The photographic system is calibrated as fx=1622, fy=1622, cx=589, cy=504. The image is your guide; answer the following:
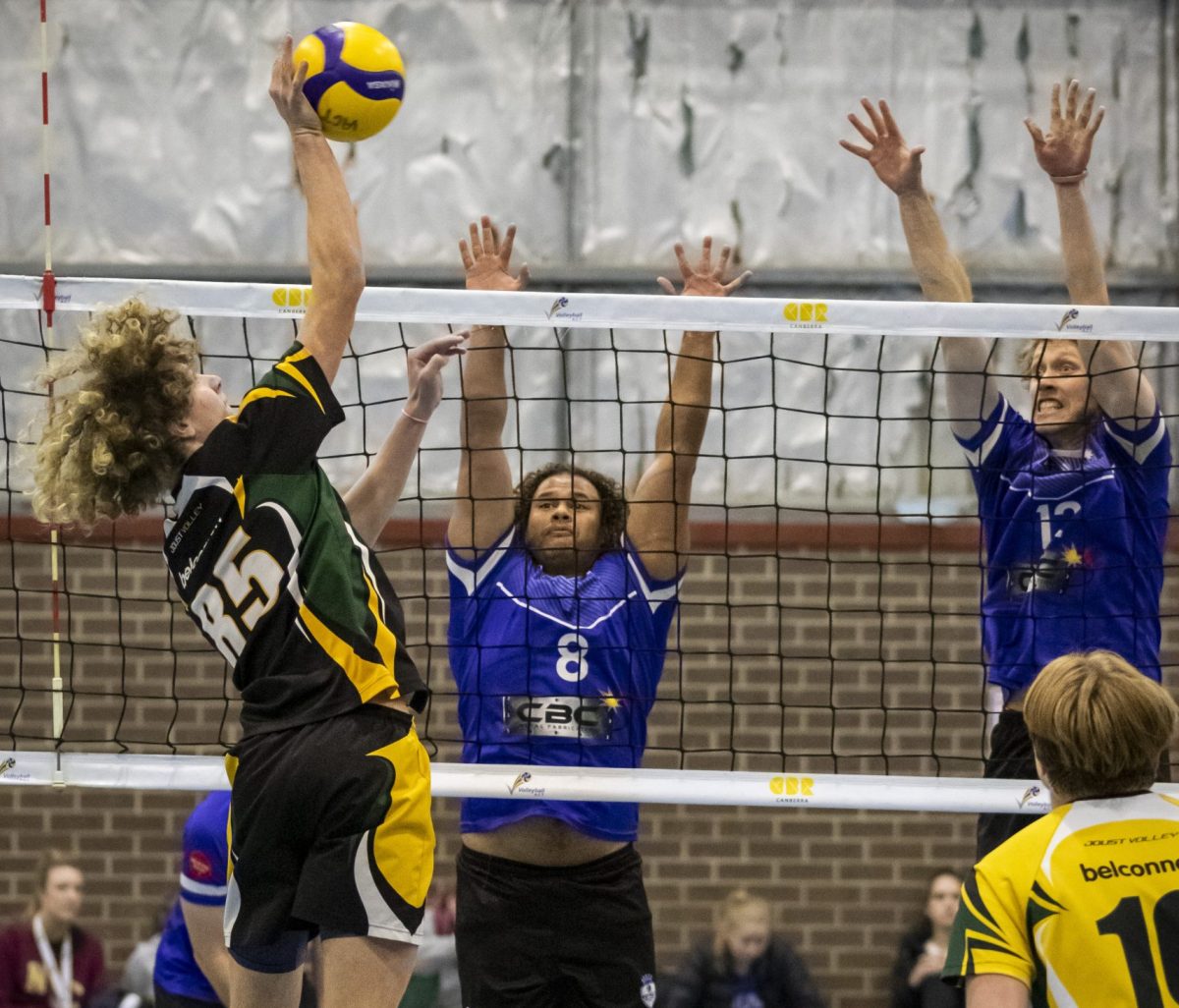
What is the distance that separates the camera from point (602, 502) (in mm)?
4832

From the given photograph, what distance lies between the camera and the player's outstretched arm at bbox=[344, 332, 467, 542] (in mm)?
3850

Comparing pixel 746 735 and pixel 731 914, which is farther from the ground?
pixel 746 735

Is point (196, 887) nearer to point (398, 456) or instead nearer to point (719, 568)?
point (398, 456)

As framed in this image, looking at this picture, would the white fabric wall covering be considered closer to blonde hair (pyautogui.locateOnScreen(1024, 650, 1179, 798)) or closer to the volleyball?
the volleyball

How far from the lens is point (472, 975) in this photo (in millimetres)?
4344

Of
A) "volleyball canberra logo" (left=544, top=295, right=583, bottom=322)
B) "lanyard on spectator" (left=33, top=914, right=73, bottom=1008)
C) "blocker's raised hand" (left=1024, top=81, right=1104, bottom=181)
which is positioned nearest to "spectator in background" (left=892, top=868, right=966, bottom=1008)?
"lanyard on spectator" (left=33, top=914, right=73, bottom=1008)

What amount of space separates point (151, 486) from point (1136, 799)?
1.97 m

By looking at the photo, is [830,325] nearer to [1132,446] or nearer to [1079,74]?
[1132,446]

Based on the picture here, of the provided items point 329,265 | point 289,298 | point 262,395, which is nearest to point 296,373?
point 262,395

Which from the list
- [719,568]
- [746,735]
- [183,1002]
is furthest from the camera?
[719,568]

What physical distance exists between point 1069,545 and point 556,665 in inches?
58.0

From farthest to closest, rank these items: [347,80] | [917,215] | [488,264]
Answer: [488,264]
[917,215]
[347,80]

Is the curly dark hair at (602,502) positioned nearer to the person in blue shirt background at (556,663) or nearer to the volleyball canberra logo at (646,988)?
the person in blue shirt background at (556,663)

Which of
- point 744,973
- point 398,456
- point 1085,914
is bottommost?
point 744,973
